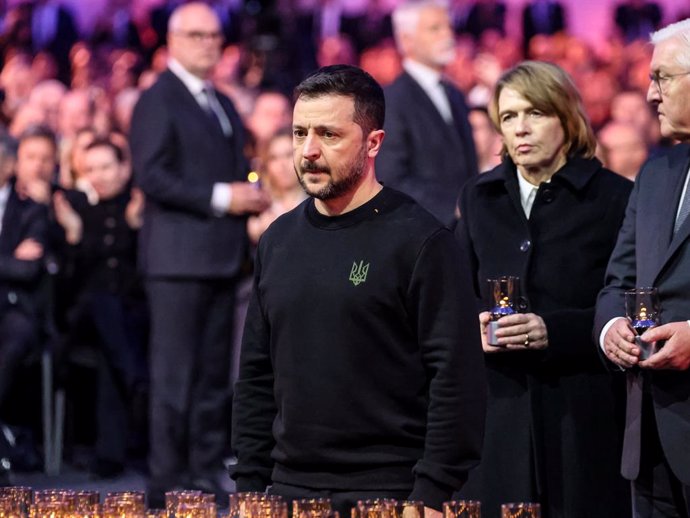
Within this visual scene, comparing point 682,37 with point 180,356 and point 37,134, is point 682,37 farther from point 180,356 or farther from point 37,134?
point 37,134

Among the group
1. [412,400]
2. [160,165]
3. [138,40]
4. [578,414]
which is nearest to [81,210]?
[160,165]

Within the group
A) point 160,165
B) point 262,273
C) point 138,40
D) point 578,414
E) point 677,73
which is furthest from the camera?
point 138,40

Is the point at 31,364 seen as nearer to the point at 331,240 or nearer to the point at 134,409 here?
the point at 134,409

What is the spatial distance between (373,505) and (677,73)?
1665mm

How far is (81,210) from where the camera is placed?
8.31 m

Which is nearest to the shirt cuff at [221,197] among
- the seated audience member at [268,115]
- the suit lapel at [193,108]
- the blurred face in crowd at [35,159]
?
the suit lapel at [193,108]

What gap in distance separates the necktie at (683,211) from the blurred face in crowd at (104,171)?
16.1 feet

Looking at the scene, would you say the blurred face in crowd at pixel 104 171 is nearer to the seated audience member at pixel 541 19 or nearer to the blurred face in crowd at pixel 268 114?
the blurred face in crowd at pixel 268 114

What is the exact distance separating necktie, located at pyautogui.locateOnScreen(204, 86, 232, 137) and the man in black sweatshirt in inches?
144

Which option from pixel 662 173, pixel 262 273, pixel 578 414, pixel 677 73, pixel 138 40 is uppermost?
pixel 138 40

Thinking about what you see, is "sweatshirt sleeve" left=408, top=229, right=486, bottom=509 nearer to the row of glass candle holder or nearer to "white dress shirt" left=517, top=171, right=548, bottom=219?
the row of glass candle holder

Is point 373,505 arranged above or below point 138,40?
below

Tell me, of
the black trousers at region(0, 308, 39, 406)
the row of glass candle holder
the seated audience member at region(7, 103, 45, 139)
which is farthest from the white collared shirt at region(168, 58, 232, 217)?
the row of glass candle holder

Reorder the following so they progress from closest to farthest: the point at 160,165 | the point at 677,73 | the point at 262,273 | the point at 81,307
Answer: the point at 262,273 → the point at 677,73 → the point at 160,165 → the point at 81,307
